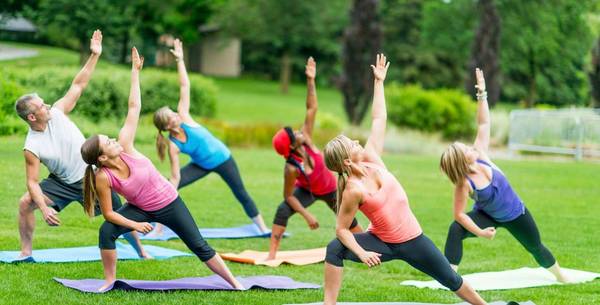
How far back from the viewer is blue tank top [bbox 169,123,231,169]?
10562 mm

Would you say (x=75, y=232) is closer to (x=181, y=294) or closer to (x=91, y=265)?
(x=91, y=265)

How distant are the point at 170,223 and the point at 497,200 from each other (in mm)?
2795

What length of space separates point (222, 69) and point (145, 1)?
36.5 ft

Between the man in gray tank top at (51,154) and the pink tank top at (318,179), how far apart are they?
204 centimetres

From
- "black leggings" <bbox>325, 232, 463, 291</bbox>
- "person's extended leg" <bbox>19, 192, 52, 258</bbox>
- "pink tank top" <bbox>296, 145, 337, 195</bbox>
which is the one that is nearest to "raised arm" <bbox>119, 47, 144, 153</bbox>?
"person's extended leg" <bbox>19, 192, 52, 258</bbox>

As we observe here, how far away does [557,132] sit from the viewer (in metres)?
24.9

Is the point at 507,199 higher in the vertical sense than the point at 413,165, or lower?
higher

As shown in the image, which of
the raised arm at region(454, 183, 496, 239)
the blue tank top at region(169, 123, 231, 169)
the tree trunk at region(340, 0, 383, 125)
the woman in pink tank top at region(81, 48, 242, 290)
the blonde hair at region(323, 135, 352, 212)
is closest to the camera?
the blonde hair at region(323, 135, 352, 212)

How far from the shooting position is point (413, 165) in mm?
21781

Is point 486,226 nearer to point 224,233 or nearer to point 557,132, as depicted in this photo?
point 224,233

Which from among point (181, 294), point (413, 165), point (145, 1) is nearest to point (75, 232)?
point (181, 294)

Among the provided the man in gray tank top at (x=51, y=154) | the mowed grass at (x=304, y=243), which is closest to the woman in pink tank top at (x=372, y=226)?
the mowed grass at (x=304, y=243)

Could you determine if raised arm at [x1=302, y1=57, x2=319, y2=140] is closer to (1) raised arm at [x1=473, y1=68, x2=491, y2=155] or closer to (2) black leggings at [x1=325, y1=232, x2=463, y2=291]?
(1) raised arm at [x1=473, y1=68, x2=491, y2=155]

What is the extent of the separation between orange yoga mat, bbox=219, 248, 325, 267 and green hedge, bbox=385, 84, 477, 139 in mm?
18153
